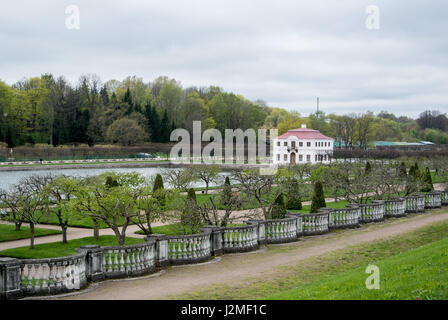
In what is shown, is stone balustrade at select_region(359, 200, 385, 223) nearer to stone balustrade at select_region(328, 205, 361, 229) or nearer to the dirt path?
stone balustrade at select_region(328, 205, 361, 229)

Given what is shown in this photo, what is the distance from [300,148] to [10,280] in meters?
79.7

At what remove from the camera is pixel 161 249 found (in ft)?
48.0

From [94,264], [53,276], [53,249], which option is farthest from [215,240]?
[53,249]

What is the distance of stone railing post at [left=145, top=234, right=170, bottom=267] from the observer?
1452 cm

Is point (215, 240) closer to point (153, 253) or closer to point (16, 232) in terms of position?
point (153, 253)

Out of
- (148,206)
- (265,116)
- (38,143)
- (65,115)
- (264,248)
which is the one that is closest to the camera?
(264,248)

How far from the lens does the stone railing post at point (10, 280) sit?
11301 mm

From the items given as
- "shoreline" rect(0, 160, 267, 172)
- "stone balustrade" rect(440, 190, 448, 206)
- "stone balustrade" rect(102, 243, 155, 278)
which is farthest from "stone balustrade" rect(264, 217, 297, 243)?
"shoreline" rect(0, 160, 267, 172)

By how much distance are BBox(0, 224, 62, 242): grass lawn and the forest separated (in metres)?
68.9

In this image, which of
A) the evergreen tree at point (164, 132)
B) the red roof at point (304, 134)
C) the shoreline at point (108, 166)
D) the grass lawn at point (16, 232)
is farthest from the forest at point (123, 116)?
the grass lawn at point (16, 232)
